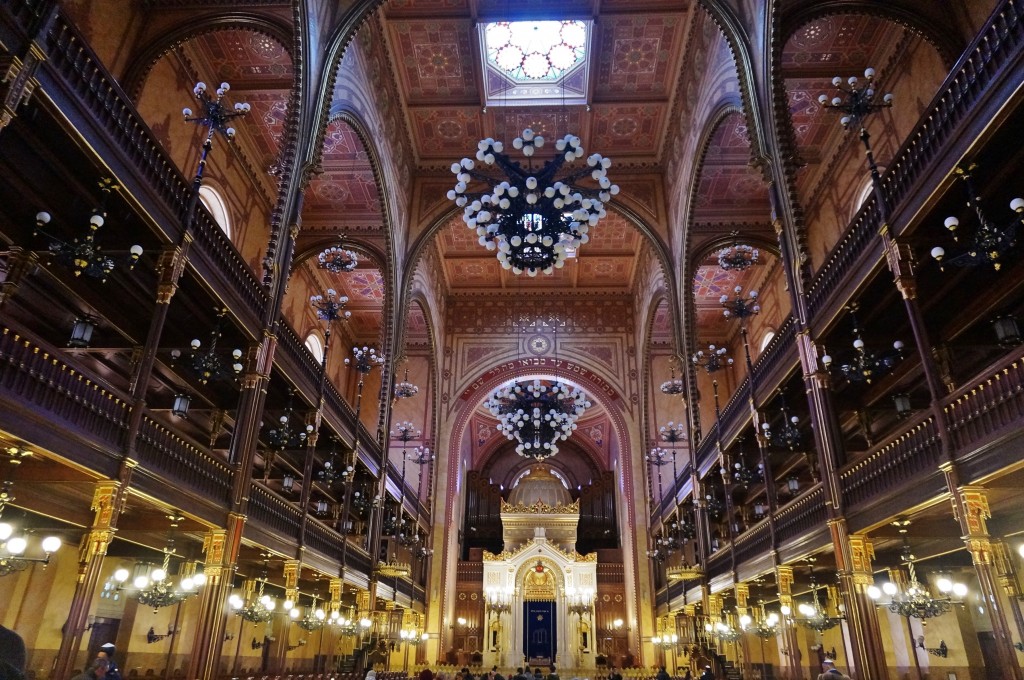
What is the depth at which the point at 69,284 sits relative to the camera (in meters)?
10.5

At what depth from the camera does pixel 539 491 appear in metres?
32.2

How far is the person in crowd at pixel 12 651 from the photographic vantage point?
1.74 m

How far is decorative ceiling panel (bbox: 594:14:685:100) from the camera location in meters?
17.0

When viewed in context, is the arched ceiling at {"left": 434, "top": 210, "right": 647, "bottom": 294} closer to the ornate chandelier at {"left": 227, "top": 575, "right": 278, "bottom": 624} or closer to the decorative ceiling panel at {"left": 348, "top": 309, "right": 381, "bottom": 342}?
the decorative ceiling panel at {"left": 348, "top": 309, "right": 381, "bottom": 342}

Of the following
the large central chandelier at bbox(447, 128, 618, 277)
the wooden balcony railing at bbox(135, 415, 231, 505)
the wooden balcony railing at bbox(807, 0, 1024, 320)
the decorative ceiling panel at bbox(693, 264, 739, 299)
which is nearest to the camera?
the wooden balcony railing at bbox(807, 0, 1024, 320)

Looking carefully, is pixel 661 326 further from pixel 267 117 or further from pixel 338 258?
pixel 267 117

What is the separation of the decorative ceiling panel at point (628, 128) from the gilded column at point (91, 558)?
16621 millimetres

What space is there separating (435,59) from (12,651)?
18.6 metres

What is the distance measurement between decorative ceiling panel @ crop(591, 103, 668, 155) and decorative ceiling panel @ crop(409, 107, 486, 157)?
3896 millimetres

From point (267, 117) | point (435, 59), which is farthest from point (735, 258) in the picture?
point (267, 117)

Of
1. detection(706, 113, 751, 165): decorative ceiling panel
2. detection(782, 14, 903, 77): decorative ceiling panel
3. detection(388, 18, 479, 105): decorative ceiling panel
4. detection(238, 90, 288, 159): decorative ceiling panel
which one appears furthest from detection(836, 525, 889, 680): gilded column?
detection(238, 90, 288, 159): decorative ceiling panel

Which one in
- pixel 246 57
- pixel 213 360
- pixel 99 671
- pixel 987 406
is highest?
pixel 246 57

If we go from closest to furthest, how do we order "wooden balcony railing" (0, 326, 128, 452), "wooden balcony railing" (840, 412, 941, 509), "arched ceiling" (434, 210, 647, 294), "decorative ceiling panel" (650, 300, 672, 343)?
"wooden balcony railing" (0, 326, 128, 452) < "wooden balcony railing" (840, 412, 941, 509) < "arched ceiling" (434, 210, 647, 294) < "decorative ceiling panel" (650, 300, 672, 343)

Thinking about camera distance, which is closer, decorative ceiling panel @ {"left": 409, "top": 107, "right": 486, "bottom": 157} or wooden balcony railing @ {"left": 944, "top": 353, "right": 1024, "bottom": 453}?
wooden balcony railing @ {"left": 944, "top": 353, "right": 1024, "bottom": 453}
